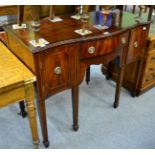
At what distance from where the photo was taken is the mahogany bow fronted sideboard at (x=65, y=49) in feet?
3.75

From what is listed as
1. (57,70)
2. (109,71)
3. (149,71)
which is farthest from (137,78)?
(57,70)

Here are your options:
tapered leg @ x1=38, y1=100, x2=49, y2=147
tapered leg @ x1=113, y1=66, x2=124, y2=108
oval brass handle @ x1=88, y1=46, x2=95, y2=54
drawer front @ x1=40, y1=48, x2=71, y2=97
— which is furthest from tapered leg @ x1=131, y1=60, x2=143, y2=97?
tapered leg @ x1=38, y1=100, x2=49, y2=147

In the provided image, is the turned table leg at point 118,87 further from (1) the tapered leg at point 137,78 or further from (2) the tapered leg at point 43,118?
(2) the tapered leg at point 43,118

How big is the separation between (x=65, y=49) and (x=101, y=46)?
259mm

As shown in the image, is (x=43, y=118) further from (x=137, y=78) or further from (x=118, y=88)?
(x=137, y=78)

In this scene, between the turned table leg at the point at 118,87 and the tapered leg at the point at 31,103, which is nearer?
the tapered leg at the point at 31,103

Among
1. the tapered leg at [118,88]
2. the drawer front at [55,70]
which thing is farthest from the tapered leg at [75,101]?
the tapered leg at [118,88]

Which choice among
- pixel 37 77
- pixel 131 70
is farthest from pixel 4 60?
pixel 131 70

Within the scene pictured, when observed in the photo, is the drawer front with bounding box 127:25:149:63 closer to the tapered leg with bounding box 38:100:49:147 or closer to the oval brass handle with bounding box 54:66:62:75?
the oval brass handle with bounding box 54:66:62:75

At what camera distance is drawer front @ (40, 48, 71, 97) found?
114 centimetres

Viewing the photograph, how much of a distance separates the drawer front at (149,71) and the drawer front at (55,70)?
0.89 meters

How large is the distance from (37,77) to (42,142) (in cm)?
59

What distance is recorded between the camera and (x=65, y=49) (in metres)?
1.17

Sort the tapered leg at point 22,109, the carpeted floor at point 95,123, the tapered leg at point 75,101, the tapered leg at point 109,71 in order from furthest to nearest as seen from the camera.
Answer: the tapered leg at point 109,71
the tapered leg at point 22,109
the carpeted floor at point 95,123
the tapered leg at point 75,101
